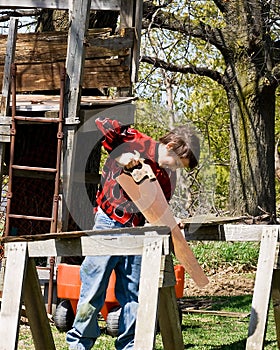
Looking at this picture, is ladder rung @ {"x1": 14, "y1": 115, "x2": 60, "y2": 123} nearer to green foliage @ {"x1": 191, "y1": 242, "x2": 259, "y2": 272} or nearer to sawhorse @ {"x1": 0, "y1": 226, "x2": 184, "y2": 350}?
sawhorse @ {"x1": 0, "y1": 226, "x2": 184, "y2": 350}

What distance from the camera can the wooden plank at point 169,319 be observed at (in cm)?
504

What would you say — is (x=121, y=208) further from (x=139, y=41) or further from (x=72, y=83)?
(x=139, y=41)

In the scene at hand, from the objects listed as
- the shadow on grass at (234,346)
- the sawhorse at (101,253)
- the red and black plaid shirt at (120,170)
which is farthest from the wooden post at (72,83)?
the sawhorse at (101,253)

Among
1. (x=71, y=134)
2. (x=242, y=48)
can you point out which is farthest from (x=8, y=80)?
(x=242, y=48)

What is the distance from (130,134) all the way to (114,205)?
480 mm

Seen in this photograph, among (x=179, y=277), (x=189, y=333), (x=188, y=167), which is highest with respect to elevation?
(x=188, y=167)

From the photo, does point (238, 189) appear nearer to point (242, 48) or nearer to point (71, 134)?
point (242, 48)

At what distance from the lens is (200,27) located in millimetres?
16516

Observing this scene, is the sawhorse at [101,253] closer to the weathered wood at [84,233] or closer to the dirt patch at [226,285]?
the weathered wood at [84,233]

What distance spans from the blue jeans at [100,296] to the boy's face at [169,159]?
0.51m

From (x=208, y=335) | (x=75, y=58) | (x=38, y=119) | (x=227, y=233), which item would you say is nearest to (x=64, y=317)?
(x=208, y=335)

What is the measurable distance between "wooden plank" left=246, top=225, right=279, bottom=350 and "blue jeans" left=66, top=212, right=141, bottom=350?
78cm

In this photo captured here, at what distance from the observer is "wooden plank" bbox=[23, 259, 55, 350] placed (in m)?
5.04

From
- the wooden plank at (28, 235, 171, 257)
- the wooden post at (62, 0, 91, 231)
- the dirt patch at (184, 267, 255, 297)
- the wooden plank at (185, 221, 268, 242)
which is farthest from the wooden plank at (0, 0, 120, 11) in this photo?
the wooden plank at (28, 235, 171, 257)
